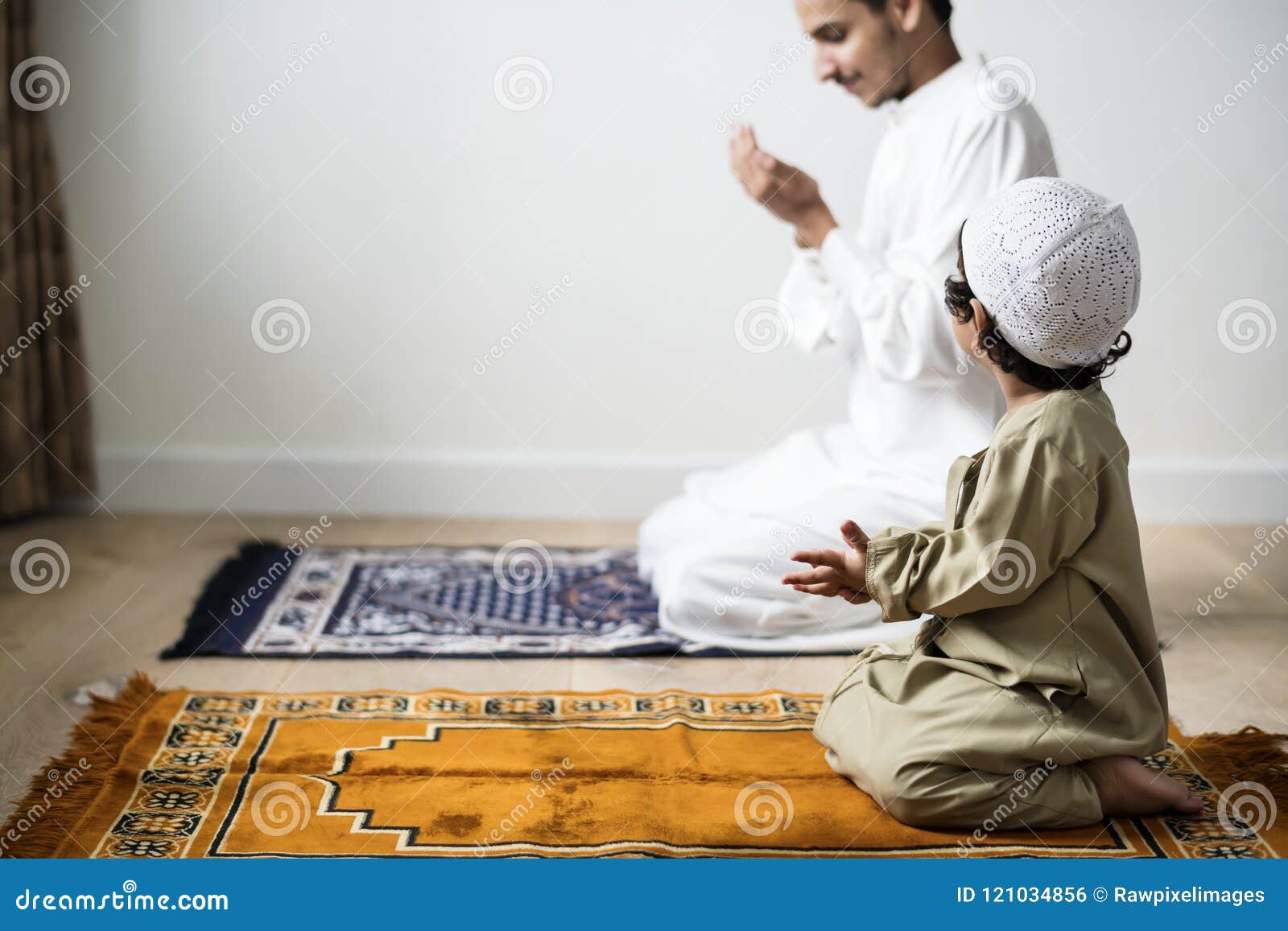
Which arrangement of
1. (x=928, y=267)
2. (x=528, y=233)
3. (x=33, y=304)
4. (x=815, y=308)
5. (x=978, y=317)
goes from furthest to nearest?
(x=528, y=233)
(x=33, y=304)
(x=815, y=308)
(x=928, y=267)
(x=978, y=317)

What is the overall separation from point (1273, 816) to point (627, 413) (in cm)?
189

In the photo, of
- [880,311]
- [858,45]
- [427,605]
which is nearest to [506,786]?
[427,605]

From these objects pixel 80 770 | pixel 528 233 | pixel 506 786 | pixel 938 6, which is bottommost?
pixel 80 770

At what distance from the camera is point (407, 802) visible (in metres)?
1.60

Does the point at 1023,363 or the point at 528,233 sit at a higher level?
the point at 1023,363

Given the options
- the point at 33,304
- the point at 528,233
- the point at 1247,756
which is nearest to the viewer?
the point at 1247,756

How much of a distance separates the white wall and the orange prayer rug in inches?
50.4

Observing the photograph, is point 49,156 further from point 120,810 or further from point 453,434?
point 120,810

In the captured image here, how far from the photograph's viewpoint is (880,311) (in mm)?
2133

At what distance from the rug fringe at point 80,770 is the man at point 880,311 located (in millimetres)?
921

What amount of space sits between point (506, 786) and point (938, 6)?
1500mm

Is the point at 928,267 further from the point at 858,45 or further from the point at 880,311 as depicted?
the point at 858,45

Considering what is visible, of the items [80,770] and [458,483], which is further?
[458,483]

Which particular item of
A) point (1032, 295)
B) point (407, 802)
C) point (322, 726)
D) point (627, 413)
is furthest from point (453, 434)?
point (1032, 295)
